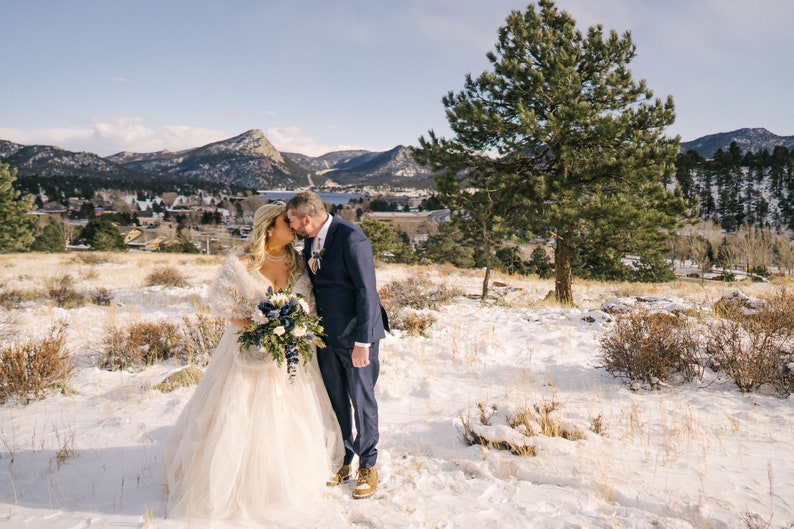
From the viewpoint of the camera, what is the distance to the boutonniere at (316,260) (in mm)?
3367

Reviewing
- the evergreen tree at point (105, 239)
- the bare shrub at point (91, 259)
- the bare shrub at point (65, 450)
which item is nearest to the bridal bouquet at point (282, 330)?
the bare shrub at point (65, 450)

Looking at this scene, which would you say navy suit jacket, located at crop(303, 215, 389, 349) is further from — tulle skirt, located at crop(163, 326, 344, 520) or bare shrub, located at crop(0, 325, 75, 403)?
bare shrub, located at crop(0, 325, 75, 403)

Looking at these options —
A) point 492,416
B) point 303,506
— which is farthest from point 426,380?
point 303,506

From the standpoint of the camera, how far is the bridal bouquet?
3033 millimetres

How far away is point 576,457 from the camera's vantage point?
3645 millimetres

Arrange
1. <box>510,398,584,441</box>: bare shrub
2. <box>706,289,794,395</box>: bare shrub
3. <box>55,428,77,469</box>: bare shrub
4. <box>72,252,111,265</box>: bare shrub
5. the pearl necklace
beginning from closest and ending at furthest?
the pearl necklace
<box>55,428,77,469</box>: bare shrub
<box>510,398,584,441</box>: bare shrub
<box>706,289,794,395</box>: bare shrub
<box>72,252,111,265</box>: bare shrub

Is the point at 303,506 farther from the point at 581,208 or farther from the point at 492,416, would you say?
the point at 581,208

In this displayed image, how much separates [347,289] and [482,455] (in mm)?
1988

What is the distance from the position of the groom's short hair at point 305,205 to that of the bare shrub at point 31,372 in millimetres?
4515

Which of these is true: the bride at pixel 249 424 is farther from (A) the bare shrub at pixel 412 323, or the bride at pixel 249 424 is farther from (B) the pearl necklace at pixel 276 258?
(A) the bare shrub at pixel 412 323

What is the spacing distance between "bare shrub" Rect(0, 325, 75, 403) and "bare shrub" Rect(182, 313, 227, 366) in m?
1.61

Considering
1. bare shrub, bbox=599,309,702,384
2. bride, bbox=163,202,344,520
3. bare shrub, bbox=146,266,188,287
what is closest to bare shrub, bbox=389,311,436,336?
bare shrub, bbox=599,309,702,384

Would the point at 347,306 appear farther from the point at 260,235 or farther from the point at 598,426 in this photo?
the point at 598,426

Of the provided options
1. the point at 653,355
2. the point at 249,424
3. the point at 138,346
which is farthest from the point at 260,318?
the point at 138,346
